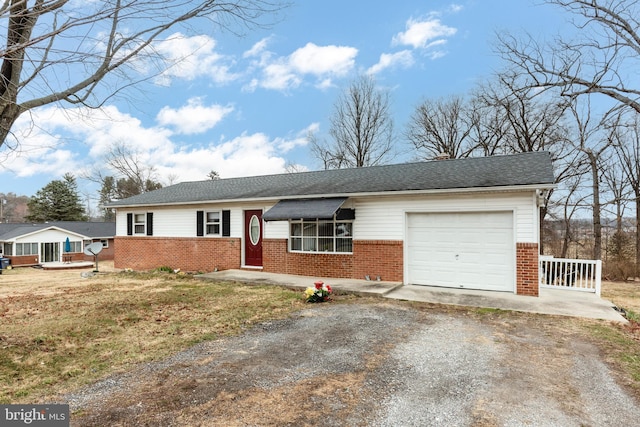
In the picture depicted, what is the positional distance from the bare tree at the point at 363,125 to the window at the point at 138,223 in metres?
17.2

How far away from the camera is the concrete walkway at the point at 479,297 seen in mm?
7102

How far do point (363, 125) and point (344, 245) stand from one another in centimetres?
1921

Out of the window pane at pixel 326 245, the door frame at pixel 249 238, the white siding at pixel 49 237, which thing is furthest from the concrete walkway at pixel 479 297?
the white siding at pixel 49 237

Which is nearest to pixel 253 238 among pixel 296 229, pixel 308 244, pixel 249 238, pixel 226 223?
pixel 249 238

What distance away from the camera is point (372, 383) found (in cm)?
374

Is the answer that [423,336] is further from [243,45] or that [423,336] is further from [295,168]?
[295,168]

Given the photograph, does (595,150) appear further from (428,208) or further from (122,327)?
(122,327)

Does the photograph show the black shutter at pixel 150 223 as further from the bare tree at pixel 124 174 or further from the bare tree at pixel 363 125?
the bare tree at pixel 124 174

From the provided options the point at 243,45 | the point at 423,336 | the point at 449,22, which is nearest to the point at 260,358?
the point at 423,336

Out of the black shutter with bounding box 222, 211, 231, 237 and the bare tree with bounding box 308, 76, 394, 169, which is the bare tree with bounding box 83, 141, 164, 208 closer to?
the bare tree with bounding box 308, 76, 394, 169

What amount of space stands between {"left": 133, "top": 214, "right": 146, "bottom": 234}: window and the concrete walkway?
7.20 meters

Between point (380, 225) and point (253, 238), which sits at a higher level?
point (380, 225)

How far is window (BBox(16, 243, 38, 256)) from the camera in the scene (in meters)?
29.8

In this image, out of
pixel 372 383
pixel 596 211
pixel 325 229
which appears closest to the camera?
pixel 372 383
